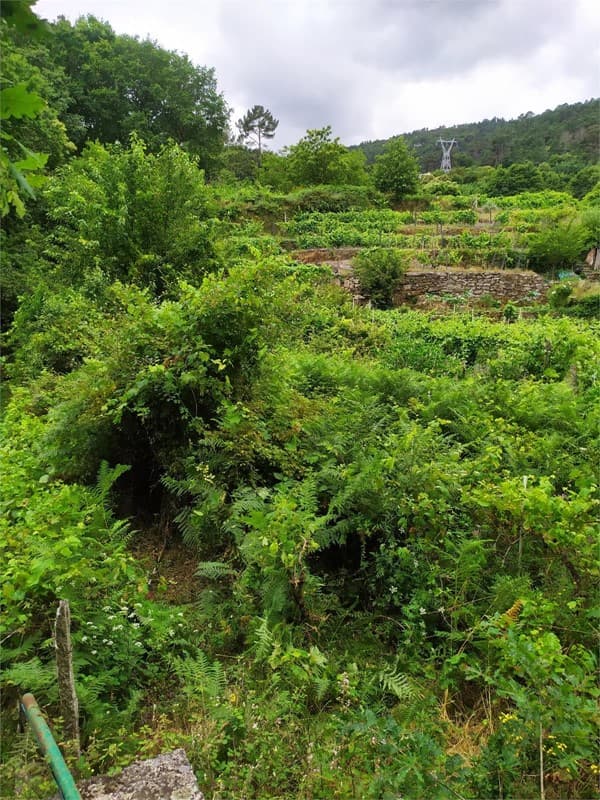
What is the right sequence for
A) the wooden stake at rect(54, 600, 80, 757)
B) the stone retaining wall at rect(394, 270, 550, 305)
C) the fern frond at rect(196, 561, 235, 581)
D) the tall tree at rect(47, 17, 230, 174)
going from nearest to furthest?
the wooden stake at rect(54, 600, 80, 757) < the fern frond at rect(196, 561, 235, 581) < the stone retaining wall at rect(394, 270, 550, 305) < the tall tree at rect(47, 17, 230, 174)

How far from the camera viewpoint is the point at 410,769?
1851 millimetres

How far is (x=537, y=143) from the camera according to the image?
62.2 metres

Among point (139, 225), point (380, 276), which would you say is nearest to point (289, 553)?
point (139, 225)

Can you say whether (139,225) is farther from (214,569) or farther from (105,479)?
(214,569)

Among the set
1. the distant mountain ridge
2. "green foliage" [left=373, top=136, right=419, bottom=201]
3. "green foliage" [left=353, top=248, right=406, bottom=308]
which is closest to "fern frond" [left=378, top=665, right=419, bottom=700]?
"green foliage" [left=353, top=248, right=406, bottom=308]

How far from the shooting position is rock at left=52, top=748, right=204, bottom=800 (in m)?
1.76

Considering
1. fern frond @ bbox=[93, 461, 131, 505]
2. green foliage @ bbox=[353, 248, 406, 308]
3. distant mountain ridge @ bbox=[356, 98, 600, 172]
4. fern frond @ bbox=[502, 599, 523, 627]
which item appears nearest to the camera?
fern frond @ bbox=[502, 599, 523, 627]

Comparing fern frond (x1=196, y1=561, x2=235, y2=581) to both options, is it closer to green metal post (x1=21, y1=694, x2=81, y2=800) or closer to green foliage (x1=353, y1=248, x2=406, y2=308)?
green metal post (x1=21, y1=694, x2=81, y2=800)

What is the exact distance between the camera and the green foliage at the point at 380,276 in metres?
17.0

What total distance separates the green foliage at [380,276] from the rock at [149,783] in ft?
53.3

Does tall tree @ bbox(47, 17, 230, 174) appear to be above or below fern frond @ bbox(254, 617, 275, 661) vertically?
above

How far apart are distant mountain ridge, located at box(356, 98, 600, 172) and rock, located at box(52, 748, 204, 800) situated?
58.7 metres

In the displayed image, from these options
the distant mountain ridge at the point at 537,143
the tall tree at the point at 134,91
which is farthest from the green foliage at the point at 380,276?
the distant mountain ridge at the point at 537,143

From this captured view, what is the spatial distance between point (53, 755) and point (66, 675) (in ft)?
1.61
